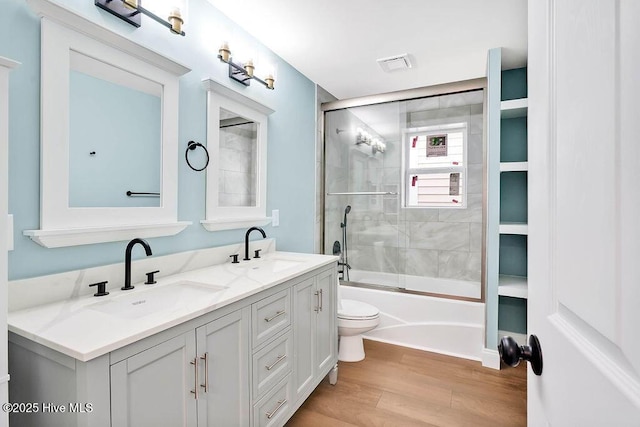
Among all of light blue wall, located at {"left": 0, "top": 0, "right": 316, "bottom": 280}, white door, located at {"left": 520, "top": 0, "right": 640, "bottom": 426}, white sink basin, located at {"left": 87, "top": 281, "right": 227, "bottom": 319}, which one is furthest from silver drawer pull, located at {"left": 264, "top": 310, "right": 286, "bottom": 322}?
white door, located at {"left": 520, "top": 0, "right": 640, "bottom": 426}

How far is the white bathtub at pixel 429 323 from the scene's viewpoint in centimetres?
260

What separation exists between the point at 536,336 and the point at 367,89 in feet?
10.0

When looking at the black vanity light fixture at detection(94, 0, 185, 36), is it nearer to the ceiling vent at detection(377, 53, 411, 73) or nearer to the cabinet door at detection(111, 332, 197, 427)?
the cabinet door at detection(111, 332, 197, 427)

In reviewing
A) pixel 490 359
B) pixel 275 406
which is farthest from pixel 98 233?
pixel 490 359

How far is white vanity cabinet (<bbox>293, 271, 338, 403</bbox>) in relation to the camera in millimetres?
1767

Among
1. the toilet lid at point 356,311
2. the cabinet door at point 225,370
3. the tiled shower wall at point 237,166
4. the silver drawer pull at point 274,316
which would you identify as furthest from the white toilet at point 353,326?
the cabinet door at point 225,370

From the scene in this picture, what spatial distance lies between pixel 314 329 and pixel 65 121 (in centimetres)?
157

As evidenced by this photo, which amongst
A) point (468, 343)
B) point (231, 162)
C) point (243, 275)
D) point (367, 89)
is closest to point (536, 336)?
point (243, 275)

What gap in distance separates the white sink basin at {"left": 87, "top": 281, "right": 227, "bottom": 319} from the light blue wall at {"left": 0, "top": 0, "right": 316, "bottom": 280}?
0.70 ft

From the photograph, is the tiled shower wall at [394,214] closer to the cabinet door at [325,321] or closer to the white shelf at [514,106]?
the white shelf at [514,106]

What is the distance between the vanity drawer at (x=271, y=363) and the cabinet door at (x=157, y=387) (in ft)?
1.15

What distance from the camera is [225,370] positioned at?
1245 mm

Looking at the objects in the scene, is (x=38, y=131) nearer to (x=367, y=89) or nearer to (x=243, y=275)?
(x=243, y=275)

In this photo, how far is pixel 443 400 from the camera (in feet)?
6.68
